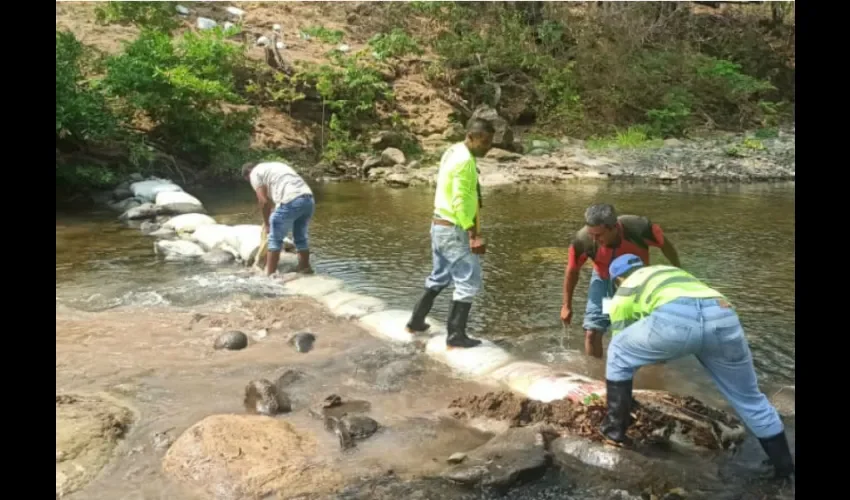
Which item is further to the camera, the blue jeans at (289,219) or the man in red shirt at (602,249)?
the blue jeans at (289,219)

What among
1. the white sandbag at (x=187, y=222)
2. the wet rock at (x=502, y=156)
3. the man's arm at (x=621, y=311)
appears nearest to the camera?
the man's arm at (x=621, y=311)

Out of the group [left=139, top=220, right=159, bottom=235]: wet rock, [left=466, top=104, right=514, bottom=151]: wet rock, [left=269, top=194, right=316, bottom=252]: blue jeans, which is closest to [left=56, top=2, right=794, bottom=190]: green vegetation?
[left=466, top=104, right=514, bottom=151]: wet rock

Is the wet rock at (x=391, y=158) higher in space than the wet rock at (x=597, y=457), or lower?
higher

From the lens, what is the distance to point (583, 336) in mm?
5668

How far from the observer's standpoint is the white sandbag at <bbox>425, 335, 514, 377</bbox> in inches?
190

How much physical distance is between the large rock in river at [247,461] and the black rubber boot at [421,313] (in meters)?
1.68

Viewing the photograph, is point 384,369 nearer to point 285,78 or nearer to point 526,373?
point 526,373

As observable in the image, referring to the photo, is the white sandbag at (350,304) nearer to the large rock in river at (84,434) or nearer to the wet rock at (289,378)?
the wet rock at (289,378)

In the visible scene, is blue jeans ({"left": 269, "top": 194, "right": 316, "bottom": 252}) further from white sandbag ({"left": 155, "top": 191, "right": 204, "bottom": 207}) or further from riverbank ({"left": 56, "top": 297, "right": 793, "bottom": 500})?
white sandbag ({"left": 155, "top": 191, "right": 204, "bottom": 207})

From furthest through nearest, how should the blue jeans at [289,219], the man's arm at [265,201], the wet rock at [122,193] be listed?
the wet rock at [122,193]
the man's arm at [265,201]
the blue jeans at [289,219]

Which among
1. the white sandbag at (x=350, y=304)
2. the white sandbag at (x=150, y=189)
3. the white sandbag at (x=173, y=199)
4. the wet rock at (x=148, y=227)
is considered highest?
the white sandbag at (x=150, y=189)

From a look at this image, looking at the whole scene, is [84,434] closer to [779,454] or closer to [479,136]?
[479,136]

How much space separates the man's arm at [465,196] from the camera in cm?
487

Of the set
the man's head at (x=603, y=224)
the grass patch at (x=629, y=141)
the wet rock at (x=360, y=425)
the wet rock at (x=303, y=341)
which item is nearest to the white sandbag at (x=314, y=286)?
the wet rock at (x=303, y=341)
